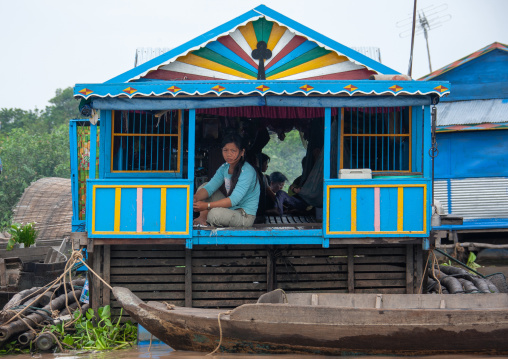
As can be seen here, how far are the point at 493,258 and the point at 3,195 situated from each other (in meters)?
17.1

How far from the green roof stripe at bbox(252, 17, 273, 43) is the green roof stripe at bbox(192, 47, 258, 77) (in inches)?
20.2

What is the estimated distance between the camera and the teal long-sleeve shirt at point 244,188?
8680 mm

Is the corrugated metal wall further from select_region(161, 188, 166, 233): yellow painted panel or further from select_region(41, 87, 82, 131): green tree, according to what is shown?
select_region(41, 87, 82, 131): green tree

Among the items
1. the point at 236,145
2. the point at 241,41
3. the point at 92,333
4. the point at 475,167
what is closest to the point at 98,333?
the point at 92,333

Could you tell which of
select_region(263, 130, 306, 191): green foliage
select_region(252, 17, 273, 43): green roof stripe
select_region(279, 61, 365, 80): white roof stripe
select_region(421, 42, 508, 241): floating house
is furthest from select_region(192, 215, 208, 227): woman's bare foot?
select_region(263, 130, 306, 191): green foliage

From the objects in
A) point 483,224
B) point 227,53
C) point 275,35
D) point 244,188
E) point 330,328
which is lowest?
point 330,328

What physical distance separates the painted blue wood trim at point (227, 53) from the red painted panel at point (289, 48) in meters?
0.28

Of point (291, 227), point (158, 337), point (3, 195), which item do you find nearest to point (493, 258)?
point (291, 227)

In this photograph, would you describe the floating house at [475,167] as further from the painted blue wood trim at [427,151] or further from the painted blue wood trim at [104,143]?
the painted blue wood trim at [104,143]

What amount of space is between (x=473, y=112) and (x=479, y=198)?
82.5 inches

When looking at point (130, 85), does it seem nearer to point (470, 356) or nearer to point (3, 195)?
point (470, 356)

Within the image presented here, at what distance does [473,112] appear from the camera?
598 inches

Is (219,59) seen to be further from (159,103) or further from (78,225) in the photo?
(78,225)

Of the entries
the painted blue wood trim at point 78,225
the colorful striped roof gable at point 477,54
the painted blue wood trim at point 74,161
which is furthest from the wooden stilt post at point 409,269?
the colorful striped roof gable at point 477,54
